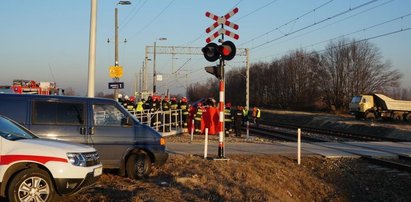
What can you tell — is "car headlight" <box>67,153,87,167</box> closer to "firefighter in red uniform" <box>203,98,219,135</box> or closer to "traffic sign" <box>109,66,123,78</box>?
"firefighter in red uniform" <box>203,98,219,135</box>

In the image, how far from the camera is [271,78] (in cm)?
10450

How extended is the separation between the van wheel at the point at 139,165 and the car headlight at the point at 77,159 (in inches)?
107

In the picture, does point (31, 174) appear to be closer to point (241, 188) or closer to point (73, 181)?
point (73, 181)

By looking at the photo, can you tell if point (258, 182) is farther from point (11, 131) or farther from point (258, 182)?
point (11, 131)

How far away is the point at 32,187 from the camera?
23.4 ft

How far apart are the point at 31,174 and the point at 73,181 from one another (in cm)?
59

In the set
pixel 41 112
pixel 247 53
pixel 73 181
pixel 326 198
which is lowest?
pixel 326 198

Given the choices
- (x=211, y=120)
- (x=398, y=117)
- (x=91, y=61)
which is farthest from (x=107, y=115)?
(x=398, y=117)

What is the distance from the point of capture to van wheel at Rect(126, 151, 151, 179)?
10195mm

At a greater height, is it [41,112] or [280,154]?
[41,112]

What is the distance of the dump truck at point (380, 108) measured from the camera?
48875 mm

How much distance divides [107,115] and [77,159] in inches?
113

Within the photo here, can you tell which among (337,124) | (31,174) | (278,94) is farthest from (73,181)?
(278,94)

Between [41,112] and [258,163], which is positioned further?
[258,163]
